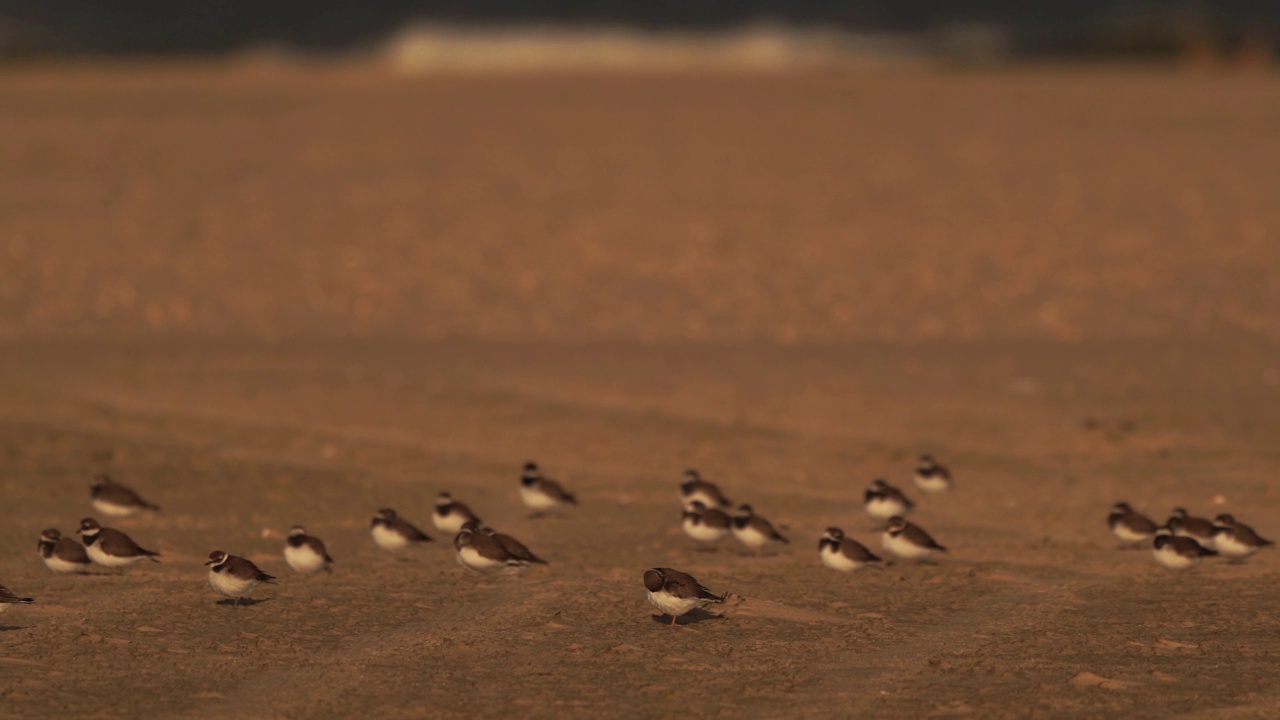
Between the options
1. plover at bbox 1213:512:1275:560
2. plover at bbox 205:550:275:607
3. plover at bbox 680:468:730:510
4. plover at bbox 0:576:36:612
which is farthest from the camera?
plover at bbox 680:468:730:510

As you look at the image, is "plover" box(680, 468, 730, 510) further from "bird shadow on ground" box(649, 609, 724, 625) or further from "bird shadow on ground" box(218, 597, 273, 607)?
"bird shadow on ground" box(218, 597, 273, 607)

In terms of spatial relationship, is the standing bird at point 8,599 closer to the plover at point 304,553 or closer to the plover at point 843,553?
A: the plover at point 304,553

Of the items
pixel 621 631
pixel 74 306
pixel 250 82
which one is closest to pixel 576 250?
pixel 74 306

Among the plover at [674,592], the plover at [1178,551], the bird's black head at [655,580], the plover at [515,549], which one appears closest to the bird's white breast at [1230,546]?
the plover at [1178,551]

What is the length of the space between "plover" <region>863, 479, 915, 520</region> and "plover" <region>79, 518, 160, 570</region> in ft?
17.2

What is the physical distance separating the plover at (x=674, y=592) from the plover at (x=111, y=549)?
11.4 feet

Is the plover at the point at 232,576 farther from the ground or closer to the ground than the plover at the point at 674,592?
closer to the ground

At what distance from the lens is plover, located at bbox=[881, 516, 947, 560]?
1267cm

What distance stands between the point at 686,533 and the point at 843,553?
5.21ft

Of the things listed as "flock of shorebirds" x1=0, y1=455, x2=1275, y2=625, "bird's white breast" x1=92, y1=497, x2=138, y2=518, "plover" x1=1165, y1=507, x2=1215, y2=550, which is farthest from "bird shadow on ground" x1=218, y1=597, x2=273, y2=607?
"plover" x1=1165, y1=507, x2=1215, y2=550

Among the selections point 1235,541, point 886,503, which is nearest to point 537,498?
point 886,503

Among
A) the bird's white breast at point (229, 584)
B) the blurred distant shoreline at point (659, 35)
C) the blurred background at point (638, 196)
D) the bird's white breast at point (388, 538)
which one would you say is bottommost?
the bird's white breast at point (229, 584)

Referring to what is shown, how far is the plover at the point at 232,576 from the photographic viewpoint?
11.2m

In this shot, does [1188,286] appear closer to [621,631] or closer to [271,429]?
[271,429]
